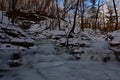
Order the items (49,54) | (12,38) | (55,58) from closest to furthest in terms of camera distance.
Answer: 1. (55,58)
2. (49,54)
3. (12,38)

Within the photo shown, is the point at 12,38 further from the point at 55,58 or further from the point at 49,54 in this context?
the point at 55,58

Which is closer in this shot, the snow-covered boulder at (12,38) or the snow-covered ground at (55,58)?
the snow-covered ground at (55,58)

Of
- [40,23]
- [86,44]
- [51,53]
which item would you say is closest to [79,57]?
[51,53]

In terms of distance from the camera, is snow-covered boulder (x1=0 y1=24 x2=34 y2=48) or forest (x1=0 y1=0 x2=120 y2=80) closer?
forest (x1=0 y1=0 x2=120 y2=80)

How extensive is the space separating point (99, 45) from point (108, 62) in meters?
2.77

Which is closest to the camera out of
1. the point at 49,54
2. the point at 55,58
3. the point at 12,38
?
the point at 55,58

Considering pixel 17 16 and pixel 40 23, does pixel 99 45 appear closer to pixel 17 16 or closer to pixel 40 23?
pixel 40 23

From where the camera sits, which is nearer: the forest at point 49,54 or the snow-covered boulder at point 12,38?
the forest at point 49,54

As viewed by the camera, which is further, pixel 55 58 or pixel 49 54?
pixel 49 54

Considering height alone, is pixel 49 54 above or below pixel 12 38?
below

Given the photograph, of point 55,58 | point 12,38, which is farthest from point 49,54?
point 12,38

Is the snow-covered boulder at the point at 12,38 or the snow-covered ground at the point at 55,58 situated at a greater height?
the snow-covered boulder at the point at 12,38

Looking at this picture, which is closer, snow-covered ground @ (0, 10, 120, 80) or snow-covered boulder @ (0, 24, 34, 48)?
snow-covered ground @ (0, 10, 120, 80)

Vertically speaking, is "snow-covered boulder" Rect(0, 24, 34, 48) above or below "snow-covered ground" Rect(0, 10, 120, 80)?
above
